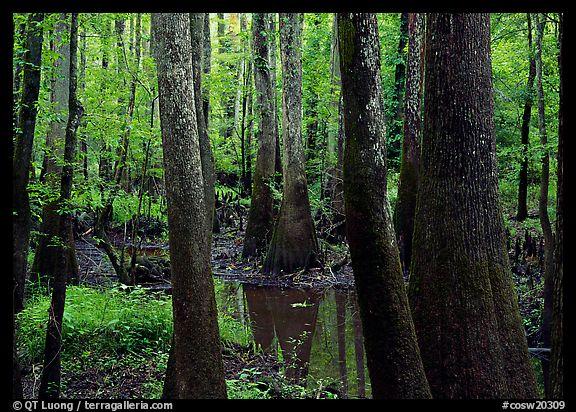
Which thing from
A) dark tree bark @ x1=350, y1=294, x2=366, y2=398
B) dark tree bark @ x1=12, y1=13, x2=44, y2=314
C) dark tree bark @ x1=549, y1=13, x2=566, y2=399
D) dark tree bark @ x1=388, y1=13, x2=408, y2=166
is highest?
dark tree bark @ x1=388, y1=13, x2=408, y2=166

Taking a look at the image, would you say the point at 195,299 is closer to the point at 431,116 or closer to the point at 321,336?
the point at 431,116

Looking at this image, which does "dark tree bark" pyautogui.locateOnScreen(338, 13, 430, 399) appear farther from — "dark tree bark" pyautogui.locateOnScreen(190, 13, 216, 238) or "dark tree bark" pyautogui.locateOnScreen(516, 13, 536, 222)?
"dark tree bark" pyautogui.locateOnScreen(516, 13, 536, 222)

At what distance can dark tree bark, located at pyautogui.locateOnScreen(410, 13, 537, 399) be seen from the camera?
19.0 ft

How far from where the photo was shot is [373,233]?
Result: 4.68 meters

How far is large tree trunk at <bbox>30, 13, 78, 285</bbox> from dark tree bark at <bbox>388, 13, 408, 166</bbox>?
12109mm

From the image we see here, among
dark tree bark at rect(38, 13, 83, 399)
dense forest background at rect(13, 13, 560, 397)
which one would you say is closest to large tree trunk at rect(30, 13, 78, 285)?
dense forest background at rect(13, 13, 560, 397)

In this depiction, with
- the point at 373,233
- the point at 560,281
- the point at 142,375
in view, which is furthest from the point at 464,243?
the point at 142,375

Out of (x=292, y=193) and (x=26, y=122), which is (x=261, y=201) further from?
(x=26, y=122)

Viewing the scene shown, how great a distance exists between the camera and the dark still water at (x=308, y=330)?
7.93 m

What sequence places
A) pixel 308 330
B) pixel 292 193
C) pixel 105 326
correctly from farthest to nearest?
pixel 292 193, pixel 308 330, pixel 105 326

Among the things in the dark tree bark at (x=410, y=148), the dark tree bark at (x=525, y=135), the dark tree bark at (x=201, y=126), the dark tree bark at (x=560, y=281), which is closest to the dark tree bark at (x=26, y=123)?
the dark tree bark at (x=201, y=126)

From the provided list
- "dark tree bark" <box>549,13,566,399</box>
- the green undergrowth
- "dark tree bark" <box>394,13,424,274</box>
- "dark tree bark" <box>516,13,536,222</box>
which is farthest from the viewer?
"dark tree bark" <box>516,13,536,222</box>

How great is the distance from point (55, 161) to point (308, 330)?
5229 mm

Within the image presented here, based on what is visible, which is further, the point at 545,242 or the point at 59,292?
the point at 545,242
